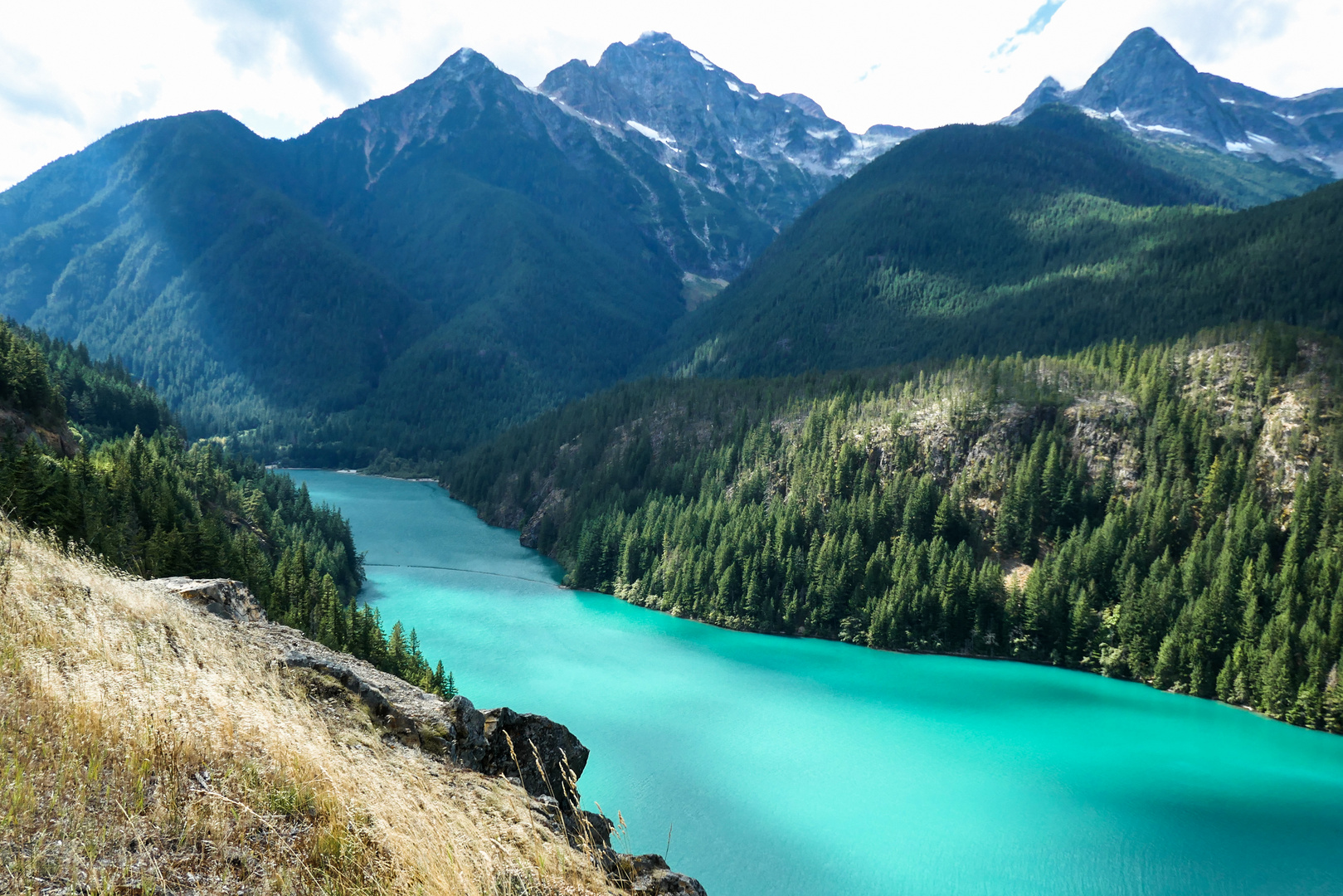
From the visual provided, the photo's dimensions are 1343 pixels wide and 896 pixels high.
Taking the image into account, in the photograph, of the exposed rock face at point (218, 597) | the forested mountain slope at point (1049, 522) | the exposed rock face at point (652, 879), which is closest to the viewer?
the exposed rock face at point (652, 879)

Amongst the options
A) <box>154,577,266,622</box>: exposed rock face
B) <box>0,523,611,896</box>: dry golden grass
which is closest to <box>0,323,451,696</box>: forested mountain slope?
<box>154,577,266,622</box>: exposed rock face

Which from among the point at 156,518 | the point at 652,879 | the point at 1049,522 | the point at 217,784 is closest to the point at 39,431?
the point at 156,518

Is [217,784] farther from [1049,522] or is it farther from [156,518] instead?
[1049,522]

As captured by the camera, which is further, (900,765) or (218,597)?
(900,765)

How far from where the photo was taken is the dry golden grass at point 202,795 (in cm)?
559

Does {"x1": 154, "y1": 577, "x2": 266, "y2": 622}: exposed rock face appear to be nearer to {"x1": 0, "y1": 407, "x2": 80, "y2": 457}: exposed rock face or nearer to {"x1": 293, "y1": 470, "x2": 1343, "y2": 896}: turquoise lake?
{"x1": 293, "y1": 470, "x2": 1343, "y2": 896}: turquoise lake

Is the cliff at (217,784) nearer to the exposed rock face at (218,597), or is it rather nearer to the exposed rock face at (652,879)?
the exposed rock face at (652,879)

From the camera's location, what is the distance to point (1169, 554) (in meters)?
71.9

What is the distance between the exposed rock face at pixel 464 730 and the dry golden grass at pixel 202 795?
146 cm

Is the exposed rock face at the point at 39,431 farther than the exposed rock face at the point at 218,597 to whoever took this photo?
Yes

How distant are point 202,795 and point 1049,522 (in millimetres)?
87437

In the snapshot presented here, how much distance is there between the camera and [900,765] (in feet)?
149

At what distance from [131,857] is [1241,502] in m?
88.2

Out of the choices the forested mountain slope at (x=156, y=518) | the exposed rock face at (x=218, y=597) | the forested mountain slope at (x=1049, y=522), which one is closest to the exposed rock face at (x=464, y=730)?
the exposed rock face at (x=218, y=597)
